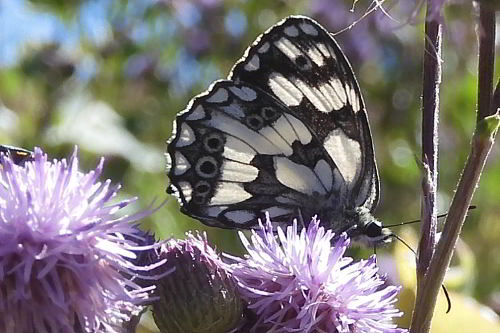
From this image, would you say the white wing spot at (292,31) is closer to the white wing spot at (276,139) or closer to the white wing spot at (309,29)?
the white wing spot at (309,29)

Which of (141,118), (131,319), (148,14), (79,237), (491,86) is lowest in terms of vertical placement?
(131,319)

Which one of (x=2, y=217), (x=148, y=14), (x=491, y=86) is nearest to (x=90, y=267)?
(x=2, y=217)

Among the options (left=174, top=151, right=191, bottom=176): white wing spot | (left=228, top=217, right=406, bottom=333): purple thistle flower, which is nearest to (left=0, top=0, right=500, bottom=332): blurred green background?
(left=174, top=151, right=191, bottom=176): white wing spot

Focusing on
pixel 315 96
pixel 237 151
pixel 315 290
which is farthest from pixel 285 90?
pixel 315 290

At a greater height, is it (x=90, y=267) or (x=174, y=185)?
(x=174, y=185)

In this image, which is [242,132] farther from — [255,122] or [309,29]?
[309,29]

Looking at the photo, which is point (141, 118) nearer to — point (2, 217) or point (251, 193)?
point (251, 193)

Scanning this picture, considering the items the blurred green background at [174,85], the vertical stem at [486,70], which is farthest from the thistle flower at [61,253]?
the blurred green background at [174,85]
